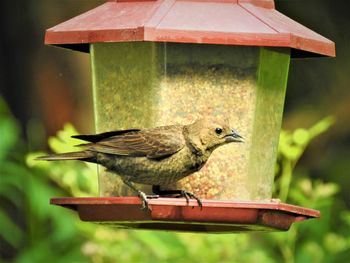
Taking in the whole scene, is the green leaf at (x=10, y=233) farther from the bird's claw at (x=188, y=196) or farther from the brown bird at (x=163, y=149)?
the bird's claw at (x=188, y=196)

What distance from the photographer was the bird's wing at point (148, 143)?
6.11 metres

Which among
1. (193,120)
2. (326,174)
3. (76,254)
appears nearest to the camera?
(193,120)

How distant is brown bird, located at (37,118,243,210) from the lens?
609 centimetres

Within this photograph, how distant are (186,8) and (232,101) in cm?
48

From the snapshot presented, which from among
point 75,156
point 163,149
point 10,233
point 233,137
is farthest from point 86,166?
point 233,137

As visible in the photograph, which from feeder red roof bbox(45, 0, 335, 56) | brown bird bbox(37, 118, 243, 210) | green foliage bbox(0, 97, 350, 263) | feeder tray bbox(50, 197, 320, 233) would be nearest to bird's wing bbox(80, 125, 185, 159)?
brown bird bbox(37, 118, 243, 210)

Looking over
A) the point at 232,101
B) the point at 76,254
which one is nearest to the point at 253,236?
the point at 76,254

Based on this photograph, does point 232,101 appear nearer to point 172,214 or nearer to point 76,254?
point 172,214

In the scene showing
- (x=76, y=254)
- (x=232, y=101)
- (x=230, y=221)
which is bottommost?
(x=76, y=254)

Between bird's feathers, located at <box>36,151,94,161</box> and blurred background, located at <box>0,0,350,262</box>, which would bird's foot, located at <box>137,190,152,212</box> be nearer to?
bird's feathers, located at <box>36,151,94,161</box>

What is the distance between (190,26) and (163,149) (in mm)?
608

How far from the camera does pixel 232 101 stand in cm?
620

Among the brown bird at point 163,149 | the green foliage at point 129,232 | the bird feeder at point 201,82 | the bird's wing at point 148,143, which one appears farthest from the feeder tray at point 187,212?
the green foliage at point 129,232

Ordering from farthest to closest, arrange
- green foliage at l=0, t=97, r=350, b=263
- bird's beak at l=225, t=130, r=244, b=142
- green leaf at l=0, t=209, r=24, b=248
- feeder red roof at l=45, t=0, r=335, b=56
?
green leaf at l=0, t=209, r=24, b=248 → green foliage at l=0, t=97, r=350, b=263 → bird's beak at l=225, t=130, r=244, b=142 → feeder red roof at l=45, t=0, r=335, b=56
